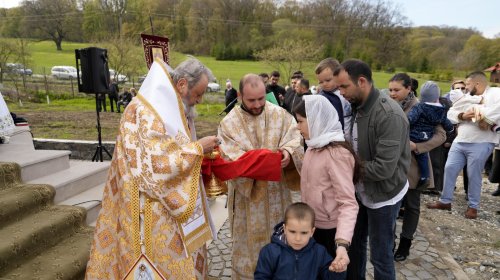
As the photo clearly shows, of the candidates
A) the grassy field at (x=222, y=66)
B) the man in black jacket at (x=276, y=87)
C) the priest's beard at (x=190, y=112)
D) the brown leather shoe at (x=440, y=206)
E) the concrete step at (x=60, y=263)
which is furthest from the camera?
the grassy field at (x=222, y=66)

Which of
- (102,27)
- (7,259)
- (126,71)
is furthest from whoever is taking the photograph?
(102,27)

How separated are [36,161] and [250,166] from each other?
303cm

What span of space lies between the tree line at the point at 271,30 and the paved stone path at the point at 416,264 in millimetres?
36122

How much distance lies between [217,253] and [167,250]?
196cm

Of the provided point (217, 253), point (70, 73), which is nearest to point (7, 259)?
point (217, 253)

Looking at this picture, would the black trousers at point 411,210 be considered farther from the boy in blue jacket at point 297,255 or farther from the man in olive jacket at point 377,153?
the boy in blue jacket at point 297,255

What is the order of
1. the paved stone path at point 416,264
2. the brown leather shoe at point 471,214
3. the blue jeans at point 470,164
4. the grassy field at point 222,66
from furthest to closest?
the grassy field at point 222,66 < the brown leather shoe at point 471,214 < the blue jeans at point 470,164 < the paved stone path at point 416,264

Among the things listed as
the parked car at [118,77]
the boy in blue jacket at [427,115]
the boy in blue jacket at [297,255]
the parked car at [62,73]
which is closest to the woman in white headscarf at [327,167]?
the boy in blue jacket at [297,255]

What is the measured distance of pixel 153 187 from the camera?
205 cm

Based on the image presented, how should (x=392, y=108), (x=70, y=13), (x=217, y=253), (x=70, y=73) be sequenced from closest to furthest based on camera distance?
(x=392, y=108)
(x=217, y=253)
(x=70, y=73)
(x=70, y=13)

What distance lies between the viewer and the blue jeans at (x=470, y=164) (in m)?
5.14

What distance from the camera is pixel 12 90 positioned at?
935 inches

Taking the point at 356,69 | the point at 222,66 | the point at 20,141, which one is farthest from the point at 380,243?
the point at 222,66

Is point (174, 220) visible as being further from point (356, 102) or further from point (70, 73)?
point (70, 73)
